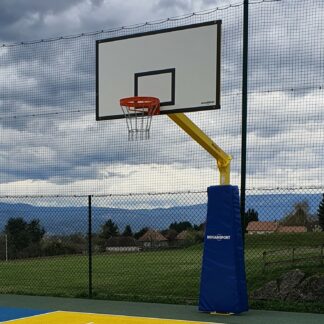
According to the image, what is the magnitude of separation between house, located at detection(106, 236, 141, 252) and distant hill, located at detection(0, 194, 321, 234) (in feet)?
2.56

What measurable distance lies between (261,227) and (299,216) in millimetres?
777

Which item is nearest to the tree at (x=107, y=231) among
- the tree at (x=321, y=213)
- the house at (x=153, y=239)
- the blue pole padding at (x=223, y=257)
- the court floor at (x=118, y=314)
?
the house at (x=153, y=239)

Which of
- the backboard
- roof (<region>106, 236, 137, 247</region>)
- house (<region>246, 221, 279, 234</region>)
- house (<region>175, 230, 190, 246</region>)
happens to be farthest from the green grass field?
the backboard

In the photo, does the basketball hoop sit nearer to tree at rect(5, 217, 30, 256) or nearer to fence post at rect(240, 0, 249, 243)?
fence post at rect(240, 0, 249, 243)

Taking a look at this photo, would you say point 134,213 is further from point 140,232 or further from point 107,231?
point 107,231

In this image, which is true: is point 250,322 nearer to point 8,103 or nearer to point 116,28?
point 116,28

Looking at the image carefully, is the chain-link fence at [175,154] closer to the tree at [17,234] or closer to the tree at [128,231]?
the tree at [128,231]

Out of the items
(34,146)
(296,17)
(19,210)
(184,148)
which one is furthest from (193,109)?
(19,210)

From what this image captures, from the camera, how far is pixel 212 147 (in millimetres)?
8625

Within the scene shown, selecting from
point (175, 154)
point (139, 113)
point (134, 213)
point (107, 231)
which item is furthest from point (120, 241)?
point (139, 113)

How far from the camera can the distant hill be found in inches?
362

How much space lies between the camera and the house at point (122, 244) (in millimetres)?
12934

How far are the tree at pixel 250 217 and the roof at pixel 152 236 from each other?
227 centimetres

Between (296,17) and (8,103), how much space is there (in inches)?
228
